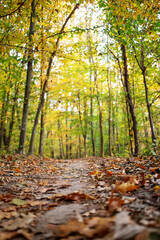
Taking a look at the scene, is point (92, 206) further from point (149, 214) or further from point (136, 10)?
point (136, 10)

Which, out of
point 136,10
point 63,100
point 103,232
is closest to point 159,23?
point 136,10

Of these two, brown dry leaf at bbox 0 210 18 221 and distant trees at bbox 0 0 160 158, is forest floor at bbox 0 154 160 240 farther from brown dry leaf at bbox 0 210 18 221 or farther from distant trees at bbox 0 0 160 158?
distant trees at bbox 0 0 160 158

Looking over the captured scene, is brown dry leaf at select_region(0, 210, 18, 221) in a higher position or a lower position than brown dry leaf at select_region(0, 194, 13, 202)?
higher

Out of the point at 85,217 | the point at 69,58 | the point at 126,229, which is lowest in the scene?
the point at 85,217

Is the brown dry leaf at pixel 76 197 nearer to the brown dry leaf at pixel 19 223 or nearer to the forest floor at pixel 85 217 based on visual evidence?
the forest floor at pixel 85 217

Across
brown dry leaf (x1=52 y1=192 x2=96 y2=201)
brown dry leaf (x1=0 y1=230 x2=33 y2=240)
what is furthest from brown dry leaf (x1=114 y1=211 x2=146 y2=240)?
brown dry leaf (x1=52 y1=192 x2=96 y2=201)

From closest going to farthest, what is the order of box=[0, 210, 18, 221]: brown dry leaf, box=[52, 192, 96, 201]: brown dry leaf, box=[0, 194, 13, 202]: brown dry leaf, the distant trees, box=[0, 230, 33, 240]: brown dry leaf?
box=[0, 230, 33, 240]: brown dry leaf < box=[0, 210, 18, 221]: brown dry leaf < box=[52, 192, 96, 201]: brown dry leaf < box=[0, 194, 13, 202]: brown dry leaf < the distant trees

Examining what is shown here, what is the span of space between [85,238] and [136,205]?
717 millimetres

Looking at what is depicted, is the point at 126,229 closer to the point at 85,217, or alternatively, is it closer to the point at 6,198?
the point at 85,217

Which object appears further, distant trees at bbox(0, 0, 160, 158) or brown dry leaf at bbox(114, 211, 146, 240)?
distant trees at bbox(0, 0, 160, 158)

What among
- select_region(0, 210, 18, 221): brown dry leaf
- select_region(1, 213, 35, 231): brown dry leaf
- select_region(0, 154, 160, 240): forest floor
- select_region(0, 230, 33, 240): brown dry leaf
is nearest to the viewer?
select_region(0, 154, 160, 240): forest floor

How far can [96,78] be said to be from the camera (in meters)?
17.2

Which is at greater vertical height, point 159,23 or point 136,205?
point 159,23

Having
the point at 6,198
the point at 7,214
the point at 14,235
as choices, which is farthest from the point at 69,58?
the point at 14,235
